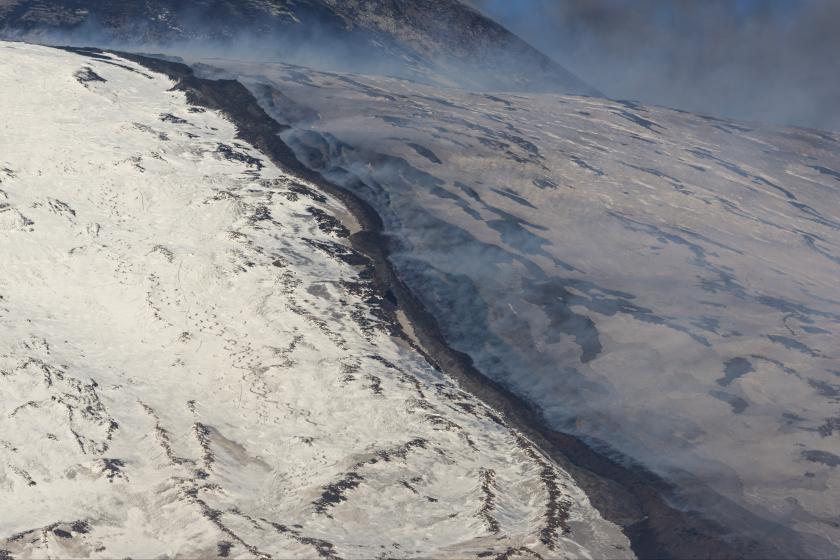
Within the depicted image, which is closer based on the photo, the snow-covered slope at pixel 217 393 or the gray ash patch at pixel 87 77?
the snow-covered slope at pixel 217 393

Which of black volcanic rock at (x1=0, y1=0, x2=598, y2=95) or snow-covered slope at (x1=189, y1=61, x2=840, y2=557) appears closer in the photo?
snow-covered slope at (x1=189, y1=61, x2=840, y2=557)

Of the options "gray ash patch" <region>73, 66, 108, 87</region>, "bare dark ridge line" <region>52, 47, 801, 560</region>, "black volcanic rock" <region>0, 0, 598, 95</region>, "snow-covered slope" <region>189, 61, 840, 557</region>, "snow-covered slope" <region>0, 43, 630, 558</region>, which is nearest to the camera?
"snow-covered slope" <region>0, 43, 630, 558</region>

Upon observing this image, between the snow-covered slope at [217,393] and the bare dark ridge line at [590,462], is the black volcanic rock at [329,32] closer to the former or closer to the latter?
the snow-covered slope at [217,393]

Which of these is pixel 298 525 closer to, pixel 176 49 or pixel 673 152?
pixel 673 152

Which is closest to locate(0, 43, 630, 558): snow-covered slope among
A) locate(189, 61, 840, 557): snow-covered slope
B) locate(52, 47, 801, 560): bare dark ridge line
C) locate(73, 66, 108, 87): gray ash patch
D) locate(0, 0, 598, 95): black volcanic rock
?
locate(52, 47, 801, 560): bare dark ridge line

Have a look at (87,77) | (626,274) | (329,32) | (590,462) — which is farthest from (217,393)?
(329,32)

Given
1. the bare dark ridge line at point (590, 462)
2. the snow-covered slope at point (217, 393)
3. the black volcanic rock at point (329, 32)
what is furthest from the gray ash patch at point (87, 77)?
the black volcanic rock at point (329, 32)

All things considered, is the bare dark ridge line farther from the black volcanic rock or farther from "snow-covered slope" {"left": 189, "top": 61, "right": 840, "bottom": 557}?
the black volcanic rock
